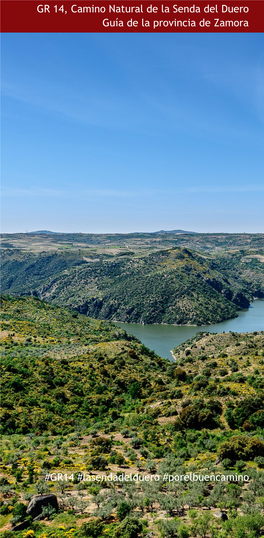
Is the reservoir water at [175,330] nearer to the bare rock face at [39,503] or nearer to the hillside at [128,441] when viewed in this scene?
the hillside at [128,441]

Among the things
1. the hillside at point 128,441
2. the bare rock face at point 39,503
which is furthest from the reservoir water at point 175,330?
the bare rock face at point 39,503

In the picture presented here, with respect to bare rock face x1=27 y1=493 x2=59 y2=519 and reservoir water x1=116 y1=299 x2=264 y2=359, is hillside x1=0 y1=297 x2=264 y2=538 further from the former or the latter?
reservoir water x1=116 y1=299 x2=264 y2=359

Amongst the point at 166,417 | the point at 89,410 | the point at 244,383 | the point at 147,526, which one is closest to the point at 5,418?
the point at 89,410

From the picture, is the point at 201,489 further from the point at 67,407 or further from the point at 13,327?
the point at 13,327

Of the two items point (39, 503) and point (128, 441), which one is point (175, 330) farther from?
point (39, 503)

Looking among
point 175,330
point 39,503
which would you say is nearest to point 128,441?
point 39,503
